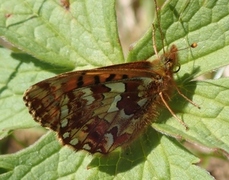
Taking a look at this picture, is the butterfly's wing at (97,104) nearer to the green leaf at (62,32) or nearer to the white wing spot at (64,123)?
the white wing spot at (64,123)

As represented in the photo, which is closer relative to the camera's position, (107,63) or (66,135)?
(66,135)

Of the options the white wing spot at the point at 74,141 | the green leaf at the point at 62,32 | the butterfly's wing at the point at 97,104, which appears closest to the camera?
the butterfly's wing at the point at 97,104

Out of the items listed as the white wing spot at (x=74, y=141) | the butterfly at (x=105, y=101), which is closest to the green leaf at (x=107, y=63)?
the butterfly at (x=105, y=101)

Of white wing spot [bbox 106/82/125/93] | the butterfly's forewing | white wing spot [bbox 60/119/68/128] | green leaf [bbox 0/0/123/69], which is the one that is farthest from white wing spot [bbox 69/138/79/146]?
green leaf [bbox 0/0/123/69]

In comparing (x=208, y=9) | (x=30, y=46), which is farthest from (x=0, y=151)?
(x=208, y=9)

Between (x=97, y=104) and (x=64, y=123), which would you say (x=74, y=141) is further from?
(x=97, y=104)

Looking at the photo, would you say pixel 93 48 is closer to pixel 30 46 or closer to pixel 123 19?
pixel 30 46

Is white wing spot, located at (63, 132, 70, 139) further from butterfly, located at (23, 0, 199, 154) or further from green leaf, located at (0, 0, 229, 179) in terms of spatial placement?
green leaf, located at (0, 0, 229, 179)

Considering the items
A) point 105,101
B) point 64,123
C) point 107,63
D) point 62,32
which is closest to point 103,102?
point 105,101
